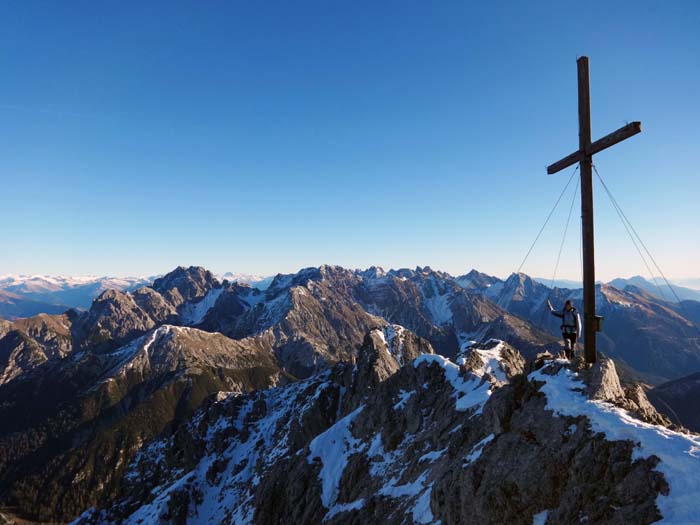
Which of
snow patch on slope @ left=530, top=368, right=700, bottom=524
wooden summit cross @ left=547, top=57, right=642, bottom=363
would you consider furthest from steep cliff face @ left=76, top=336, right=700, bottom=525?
wooden summit cross @ left=547, top=57, right=642, bottom=363

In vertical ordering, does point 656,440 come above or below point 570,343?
below

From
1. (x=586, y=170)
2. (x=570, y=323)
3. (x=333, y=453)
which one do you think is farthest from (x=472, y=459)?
(x=333, y=453)

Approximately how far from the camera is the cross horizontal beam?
14489 millimetres

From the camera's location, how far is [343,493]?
150ft

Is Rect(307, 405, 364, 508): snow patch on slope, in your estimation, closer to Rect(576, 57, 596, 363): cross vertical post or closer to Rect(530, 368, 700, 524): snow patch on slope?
Rect(530, 368, 700, 524): snow patch on slope

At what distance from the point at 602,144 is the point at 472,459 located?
17.8 meters

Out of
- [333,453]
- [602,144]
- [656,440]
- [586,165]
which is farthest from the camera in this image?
[333,453]

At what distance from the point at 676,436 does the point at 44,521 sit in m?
287

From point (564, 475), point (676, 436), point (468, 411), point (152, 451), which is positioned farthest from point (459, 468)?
point (152, 451)

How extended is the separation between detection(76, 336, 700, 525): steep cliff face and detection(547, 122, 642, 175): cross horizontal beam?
1039cm

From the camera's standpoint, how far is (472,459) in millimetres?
20750

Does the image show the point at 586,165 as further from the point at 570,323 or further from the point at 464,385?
the point at 464,385

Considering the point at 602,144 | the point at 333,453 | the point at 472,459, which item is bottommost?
the point at 333,453

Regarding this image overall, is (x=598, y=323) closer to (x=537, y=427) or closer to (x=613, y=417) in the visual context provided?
(x=613, y=417)
